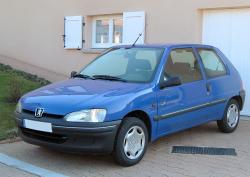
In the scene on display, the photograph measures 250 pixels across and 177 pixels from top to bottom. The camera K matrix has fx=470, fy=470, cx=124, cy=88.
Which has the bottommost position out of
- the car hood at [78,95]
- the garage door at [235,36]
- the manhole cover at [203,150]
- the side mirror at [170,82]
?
the manhole cover at [203,150]

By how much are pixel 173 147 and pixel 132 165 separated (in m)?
1.23

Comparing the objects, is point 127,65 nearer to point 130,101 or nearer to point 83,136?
point 130,101

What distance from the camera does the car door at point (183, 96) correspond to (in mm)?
6539

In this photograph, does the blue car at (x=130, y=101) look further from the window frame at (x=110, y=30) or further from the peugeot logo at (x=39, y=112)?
the window frame at (x=110, y=30)

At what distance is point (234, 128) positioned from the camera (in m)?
8.24

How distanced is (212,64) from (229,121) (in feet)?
3.52

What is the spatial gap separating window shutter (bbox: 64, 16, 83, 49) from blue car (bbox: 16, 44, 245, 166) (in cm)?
534

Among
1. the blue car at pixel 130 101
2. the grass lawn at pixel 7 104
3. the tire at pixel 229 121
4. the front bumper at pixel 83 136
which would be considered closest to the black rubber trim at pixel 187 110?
the blue car at pixel 130 101

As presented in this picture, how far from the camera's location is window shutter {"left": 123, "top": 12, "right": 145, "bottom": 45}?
11188 millimetres

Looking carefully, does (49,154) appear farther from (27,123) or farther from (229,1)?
(229,1)

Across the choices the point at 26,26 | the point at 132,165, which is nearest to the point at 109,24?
the point at 26,26

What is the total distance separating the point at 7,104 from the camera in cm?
952

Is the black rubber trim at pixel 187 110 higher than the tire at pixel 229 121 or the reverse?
higher

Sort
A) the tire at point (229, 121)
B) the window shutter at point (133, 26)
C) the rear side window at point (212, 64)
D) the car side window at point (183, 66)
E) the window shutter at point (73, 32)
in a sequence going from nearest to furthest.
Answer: the car side window at point (183, 66) → the rear side window at point (212, 64) → the tire at point (229, 121) → the window shutter at point (133, 26) → the window shutter at point (73, 32)
